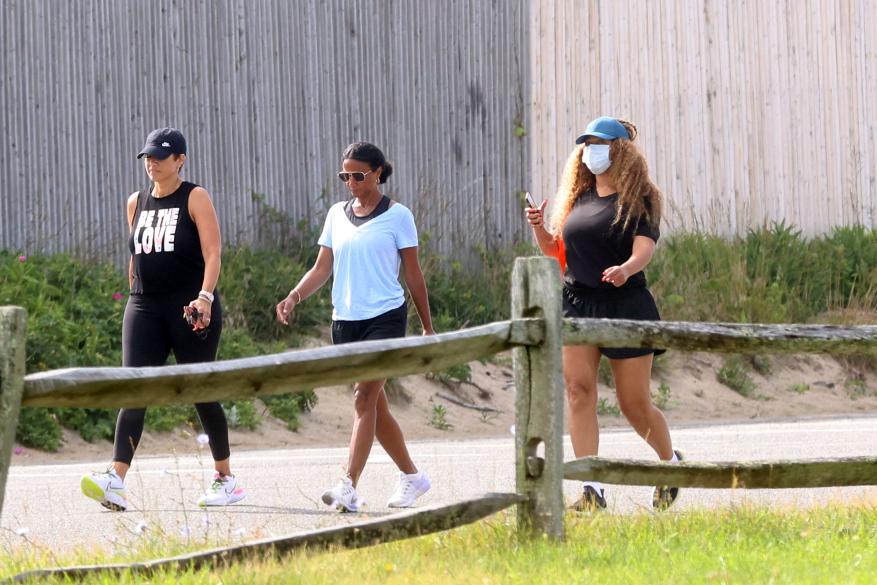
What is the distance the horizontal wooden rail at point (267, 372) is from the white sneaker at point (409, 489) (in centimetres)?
227

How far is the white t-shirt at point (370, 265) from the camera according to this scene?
7625 millimetres

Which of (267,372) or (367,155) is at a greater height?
(367,155)

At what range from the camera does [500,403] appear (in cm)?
1450

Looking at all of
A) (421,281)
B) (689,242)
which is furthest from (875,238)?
(421,281)

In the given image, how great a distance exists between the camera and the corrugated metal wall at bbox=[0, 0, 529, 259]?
14.6 meters

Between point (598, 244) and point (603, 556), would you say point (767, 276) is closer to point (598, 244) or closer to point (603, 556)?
point (598, 244)

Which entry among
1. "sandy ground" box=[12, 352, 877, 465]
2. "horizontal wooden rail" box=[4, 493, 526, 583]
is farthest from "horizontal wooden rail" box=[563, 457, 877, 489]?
"sandy ground" box=[12, 352, 877, 465]

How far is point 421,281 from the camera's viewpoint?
782 centimetres

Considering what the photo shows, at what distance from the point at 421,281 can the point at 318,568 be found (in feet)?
9.16

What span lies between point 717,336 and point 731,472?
58 cm

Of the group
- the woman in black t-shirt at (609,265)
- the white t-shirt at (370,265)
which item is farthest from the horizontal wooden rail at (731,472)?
the white t-shirt at (370,265)

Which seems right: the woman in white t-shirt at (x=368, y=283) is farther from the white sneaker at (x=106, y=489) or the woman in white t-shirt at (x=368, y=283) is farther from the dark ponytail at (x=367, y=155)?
the white sneaker at (x=106, y=489)

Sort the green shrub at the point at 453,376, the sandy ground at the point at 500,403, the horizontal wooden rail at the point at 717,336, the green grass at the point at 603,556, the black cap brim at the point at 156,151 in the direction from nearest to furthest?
the green grass at the point at 603,556 → the horizontal wooden rail at the point at 717,336 → the black cap brim at the point at 156,151 → the sandy ground at the point at 500,403 → the green shrub at the point at 453,376

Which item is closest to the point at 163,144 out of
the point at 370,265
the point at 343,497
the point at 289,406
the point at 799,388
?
the point at 370,265
